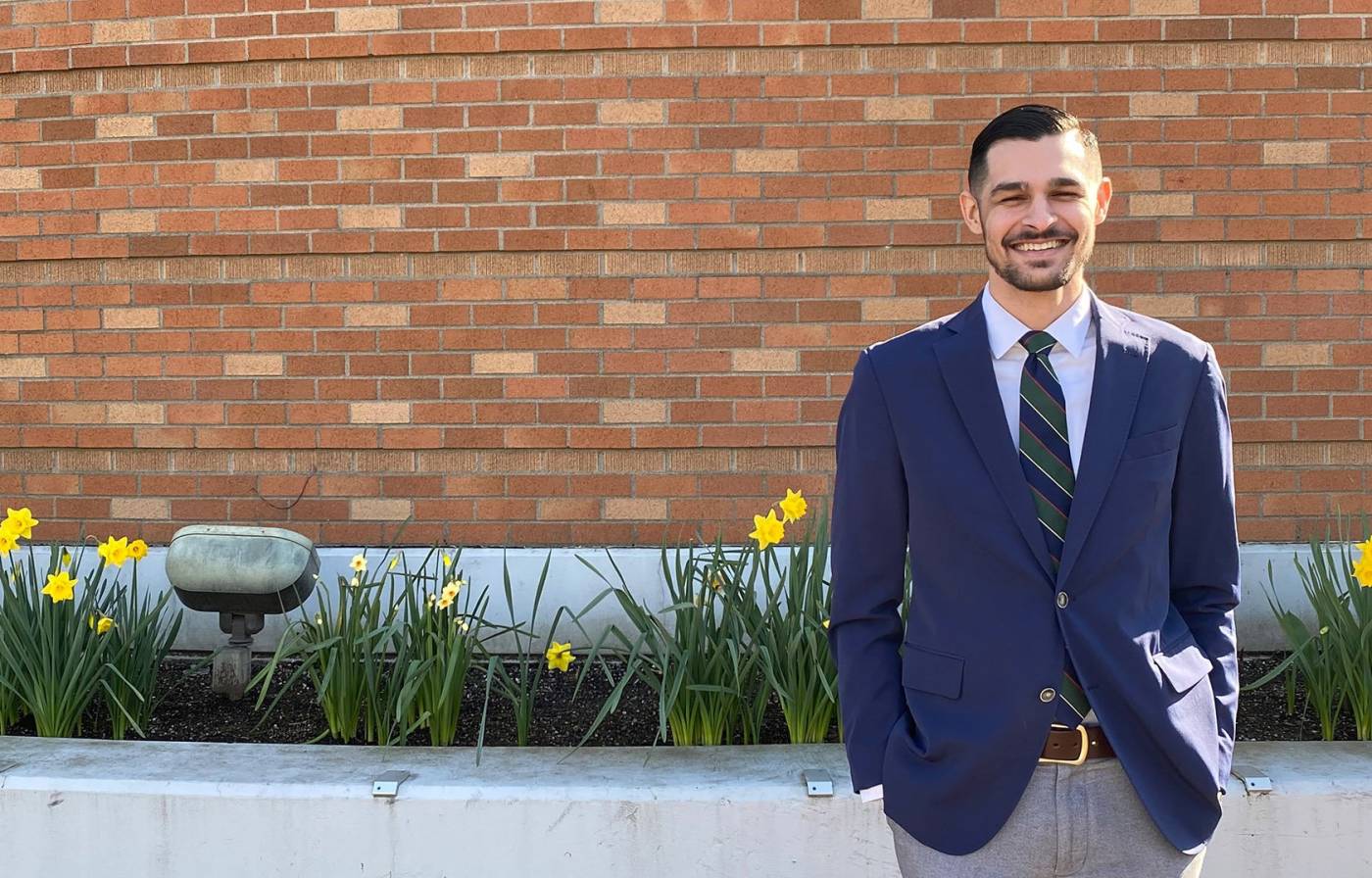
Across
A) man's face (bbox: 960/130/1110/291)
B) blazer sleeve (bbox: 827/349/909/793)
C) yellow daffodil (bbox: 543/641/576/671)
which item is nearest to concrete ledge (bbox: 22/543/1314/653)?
yellow daffodil (bbox: 543/641/576/671)

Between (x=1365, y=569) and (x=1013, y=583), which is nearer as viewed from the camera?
(x=1013, y=583)

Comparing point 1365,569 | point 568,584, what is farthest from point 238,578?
point 1365,569

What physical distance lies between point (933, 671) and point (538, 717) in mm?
2143

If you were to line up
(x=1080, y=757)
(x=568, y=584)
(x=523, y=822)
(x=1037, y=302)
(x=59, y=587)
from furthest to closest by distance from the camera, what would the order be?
(x=568, y=584)
(x=59, y=587)
(x=523, y=822)
(x=1037, y=302)
(x=1080, y=757)

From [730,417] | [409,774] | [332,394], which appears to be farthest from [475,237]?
[409,774]

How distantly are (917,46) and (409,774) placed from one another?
123 inches

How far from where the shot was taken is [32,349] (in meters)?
4.81

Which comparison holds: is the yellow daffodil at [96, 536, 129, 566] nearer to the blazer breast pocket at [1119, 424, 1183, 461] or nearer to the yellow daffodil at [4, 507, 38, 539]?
the yellow daffodil at [4, 507, 38, 539]

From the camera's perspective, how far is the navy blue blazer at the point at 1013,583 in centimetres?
173

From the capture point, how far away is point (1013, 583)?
5.75ft

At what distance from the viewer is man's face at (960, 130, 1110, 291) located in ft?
5.83

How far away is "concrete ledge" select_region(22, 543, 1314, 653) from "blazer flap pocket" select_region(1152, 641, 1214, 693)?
2.58m

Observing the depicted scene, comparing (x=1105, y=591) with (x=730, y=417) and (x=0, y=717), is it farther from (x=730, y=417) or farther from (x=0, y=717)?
(x=0, y=717)

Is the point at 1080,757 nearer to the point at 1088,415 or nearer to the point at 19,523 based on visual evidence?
the point at 1088,415
